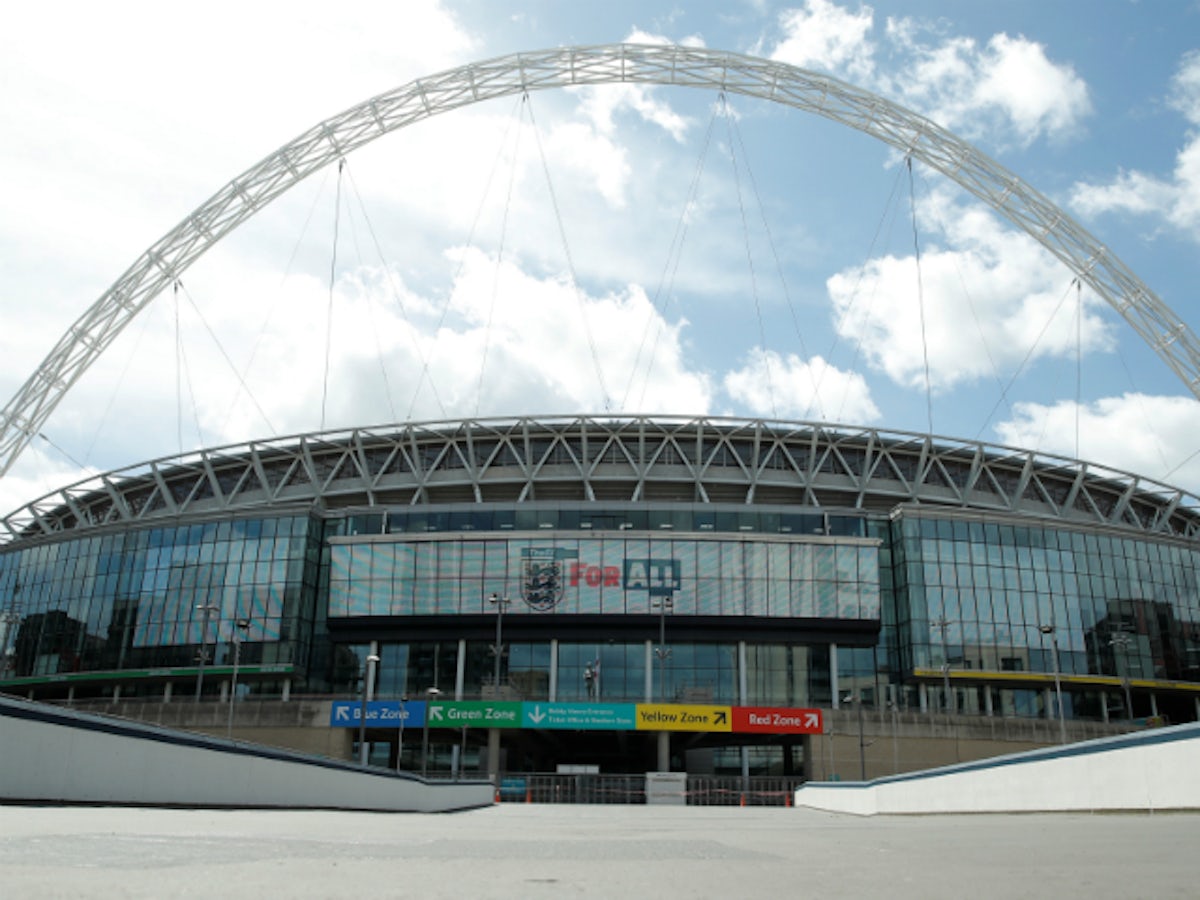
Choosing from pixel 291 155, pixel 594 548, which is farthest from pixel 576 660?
pixel 291 155

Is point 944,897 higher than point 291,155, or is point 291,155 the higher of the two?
point 291,155

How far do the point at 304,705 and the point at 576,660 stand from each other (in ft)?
57.2

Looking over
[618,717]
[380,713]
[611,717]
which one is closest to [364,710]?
Result: [380,713]

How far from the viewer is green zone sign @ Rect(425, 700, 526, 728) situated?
60.0 metres

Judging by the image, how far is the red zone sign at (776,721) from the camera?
197ft

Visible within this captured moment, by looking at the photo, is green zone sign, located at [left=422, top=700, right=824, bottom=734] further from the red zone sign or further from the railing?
the railing

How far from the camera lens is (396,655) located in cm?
7031

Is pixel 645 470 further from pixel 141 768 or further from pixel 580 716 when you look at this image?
pixel 141 768

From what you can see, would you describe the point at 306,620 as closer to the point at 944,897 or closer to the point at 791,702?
the point at 791,702

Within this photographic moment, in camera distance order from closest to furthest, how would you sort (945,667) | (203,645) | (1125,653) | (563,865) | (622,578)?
(563,865)
(203,645)
(945,667)
(622,578)
(1125,653)

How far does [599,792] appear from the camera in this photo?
5106 centimetres

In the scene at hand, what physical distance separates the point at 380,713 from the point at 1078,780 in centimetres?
5239

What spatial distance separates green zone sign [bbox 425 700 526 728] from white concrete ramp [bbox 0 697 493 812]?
37689 mm

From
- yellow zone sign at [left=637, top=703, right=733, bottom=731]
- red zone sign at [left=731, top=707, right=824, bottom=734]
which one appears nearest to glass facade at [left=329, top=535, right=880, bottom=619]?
yellow zone sign at [left=637, top=703, right=733, bottom=731]
